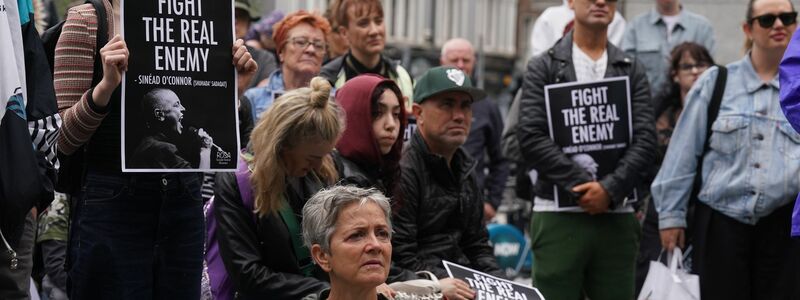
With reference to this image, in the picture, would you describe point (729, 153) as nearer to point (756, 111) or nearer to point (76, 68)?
point (756, 111)

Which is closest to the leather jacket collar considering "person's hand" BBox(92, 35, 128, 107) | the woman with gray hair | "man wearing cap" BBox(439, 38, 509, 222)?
the woman with gray hair

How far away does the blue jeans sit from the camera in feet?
19.1

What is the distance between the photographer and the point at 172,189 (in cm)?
591

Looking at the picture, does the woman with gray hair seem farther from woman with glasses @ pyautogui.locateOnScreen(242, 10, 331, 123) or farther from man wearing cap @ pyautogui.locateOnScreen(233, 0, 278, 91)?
man wearing cap @ pyautogui.locateOnScreen(233, 0, 278, 91)

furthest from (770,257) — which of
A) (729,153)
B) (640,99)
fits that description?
(640,99)

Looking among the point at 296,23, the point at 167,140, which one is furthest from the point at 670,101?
the point at 167,140

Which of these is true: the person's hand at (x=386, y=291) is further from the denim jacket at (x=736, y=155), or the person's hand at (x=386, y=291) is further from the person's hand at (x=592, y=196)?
the denim jacket at (x=736, y=155)

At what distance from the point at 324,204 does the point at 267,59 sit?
479 cm

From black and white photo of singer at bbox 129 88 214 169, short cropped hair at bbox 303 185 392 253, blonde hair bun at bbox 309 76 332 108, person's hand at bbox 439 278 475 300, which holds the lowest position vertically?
person's hand at bbox 439 278 475 300

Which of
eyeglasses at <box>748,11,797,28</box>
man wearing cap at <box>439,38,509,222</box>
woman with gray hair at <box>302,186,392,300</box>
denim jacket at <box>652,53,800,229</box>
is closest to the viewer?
woman with gray hair at <box>302,186,392,300</box>

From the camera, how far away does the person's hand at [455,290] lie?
6.19 metres

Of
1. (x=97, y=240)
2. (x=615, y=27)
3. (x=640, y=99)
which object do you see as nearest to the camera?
(x=97, y=240)

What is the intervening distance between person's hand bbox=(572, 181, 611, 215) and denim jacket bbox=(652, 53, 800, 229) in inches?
14.7

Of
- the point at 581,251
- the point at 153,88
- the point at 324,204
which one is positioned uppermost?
the point at 153,88
